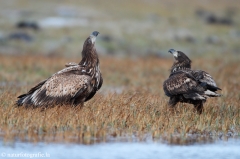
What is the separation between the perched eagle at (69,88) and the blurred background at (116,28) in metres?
18.2

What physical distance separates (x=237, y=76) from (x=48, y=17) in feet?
71.4

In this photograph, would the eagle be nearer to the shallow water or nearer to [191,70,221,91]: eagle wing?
[191,70,221,91]: eagle wing

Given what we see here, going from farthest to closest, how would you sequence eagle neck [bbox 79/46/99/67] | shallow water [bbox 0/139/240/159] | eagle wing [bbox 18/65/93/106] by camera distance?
eagle neck [bbox 79/46/99/67] < eagle wing [bbox 18/65/93/106] < shallow water [bbox 0/139/240/159]

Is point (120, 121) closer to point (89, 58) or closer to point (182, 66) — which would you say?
point (89, 58)

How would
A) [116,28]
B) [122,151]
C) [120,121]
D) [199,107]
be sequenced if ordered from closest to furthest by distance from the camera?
1. [122,151]
2. [120,121]
3. [199,107]
4. [116,28]

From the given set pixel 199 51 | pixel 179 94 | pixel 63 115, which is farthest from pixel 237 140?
pixel 199 51

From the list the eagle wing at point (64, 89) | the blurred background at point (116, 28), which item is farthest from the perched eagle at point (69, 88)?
the blurred background at point (116, 28)

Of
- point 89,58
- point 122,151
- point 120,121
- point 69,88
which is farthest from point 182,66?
point 122,151

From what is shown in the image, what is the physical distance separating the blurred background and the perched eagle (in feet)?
59.8

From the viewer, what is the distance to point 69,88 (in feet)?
36.7

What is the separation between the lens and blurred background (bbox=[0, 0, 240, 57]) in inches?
1288

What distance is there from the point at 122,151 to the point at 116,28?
30.0 m

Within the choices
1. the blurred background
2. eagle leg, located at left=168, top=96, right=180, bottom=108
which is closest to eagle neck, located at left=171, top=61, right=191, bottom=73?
eagle leg, located at left=168, top=96, right=180, bottom=108

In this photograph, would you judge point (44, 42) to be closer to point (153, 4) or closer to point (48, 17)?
point (48, 17)
